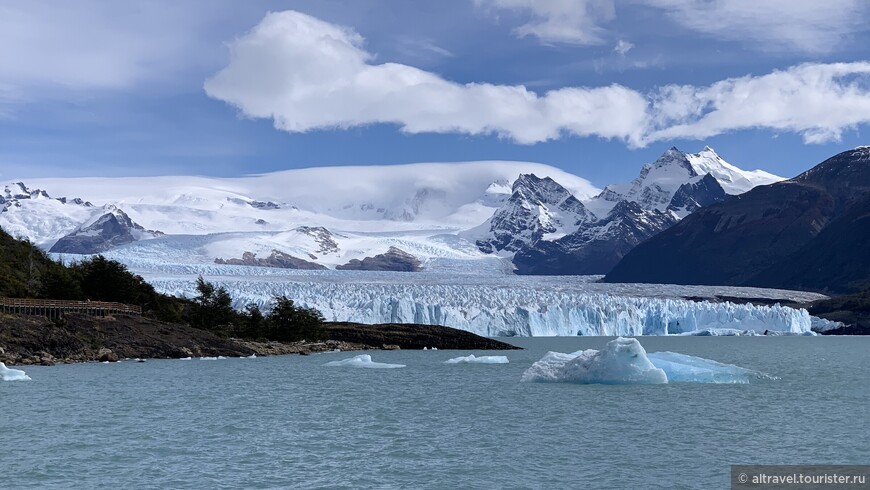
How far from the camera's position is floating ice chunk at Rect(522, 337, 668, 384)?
36.8m

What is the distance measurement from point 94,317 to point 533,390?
108 feet

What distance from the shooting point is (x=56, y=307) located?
5819 cm

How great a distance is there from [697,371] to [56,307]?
3927cm

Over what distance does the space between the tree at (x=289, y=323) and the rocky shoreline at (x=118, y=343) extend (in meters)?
1.42

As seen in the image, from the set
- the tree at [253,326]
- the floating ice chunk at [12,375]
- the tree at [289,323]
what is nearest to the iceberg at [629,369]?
the floating ice chunk at [12,375]

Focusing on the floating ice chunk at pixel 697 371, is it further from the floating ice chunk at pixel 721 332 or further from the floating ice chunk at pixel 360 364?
the floating ice chunk at pixel 721 332

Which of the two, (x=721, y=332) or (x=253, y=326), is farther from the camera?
(x=721, y=332)

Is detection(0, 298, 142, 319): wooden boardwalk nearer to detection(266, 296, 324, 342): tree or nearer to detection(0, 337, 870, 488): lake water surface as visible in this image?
detection(0, 337, 870, 488): lake water surface

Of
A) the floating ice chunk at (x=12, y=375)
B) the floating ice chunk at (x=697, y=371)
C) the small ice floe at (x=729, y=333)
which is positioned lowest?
the floating ice chunk at (x=12, y=375)

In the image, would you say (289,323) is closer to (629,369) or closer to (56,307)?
(56,307)

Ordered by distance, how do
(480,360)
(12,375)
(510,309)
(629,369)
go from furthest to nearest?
(510,309) < (480,360) < (12,375) < (629,369)

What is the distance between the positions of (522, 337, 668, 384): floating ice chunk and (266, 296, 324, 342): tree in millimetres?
39296

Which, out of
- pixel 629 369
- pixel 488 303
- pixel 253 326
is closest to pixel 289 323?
pixel 253 326

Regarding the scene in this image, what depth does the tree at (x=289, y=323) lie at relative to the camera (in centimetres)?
7631
